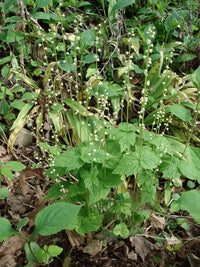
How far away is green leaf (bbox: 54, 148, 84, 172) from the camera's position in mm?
1567

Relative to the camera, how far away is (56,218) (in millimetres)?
1365

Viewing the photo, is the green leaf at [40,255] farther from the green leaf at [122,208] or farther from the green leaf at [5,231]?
the green leaf at [122,208]

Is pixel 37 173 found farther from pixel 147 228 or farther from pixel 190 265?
pixel 190 265

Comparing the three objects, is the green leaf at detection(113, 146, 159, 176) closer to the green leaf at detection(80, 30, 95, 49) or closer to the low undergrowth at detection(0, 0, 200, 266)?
the low undergrowth at detection(0, 0, 200, 266)

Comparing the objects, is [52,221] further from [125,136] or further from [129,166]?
[125,136]

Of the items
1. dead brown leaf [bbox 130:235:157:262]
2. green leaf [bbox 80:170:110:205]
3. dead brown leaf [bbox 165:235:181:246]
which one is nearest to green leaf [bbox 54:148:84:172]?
green leaf [bbox 80:170:110:205]

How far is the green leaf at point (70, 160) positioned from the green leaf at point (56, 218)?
26 centimetres

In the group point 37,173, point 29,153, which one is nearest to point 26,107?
point 29,153

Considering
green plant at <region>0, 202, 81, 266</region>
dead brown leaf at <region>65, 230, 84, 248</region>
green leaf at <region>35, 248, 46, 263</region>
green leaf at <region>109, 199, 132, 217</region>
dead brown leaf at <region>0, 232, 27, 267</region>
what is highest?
green plant at <region>0, 202, 81, 266</region>

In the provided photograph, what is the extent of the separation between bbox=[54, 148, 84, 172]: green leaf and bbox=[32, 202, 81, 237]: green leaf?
0.26 metres

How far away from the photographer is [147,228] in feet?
7.65

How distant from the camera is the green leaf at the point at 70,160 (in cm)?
157

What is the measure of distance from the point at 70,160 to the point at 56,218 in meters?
0.40

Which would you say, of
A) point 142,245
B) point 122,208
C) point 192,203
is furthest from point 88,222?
point 192,203
